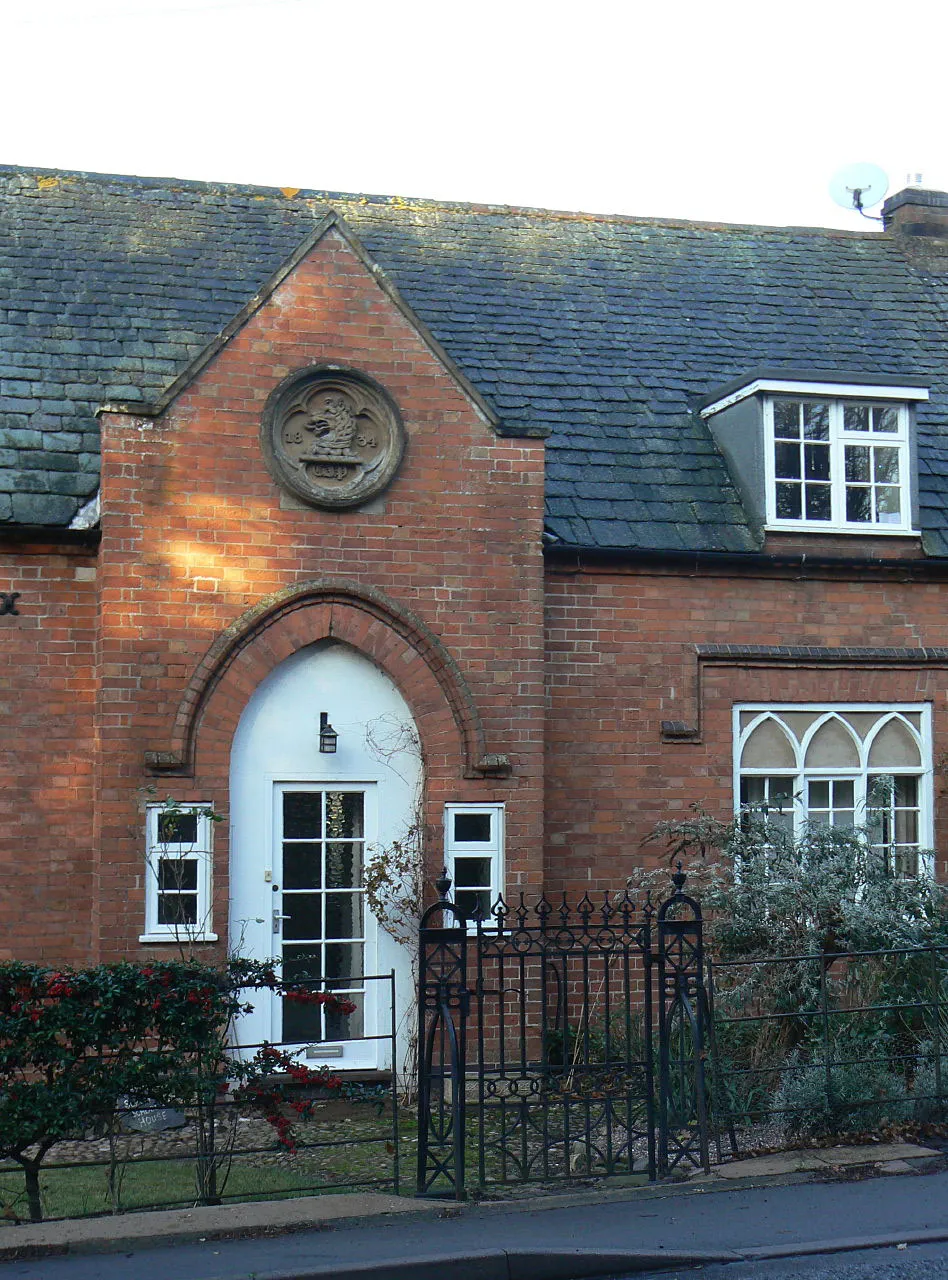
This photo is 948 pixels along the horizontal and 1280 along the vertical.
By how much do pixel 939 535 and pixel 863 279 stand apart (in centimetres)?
500

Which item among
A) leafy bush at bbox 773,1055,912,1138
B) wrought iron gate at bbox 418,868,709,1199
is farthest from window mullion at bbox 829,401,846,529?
leafy bush at bbox 773,1055,912,1138

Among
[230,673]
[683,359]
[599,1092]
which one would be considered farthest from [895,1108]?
[683,359]

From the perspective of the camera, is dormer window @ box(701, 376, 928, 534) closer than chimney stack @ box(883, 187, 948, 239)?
Yes

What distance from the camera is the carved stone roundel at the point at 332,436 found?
11.1 meters

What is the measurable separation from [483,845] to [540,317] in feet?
21.3

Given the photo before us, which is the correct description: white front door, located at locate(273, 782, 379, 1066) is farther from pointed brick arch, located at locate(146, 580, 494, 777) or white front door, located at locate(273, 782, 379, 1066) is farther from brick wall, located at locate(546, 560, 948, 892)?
brick wall, located at locate(546, 560, 948, 892)

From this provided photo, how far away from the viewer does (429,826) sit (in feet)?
36.6

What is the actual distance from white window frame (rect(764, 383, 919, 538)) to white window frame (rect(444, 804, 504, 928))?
3.94 meters

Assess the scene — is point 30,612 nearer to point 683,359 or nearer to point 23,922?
point 23,922

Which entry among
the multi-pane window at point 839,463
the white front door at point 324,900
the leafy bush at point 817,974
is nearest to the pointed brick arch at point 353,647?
the white front door at point 324,900

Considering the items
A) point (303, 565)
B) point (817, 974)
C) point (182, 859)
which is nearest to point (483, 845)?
point (182, 859)

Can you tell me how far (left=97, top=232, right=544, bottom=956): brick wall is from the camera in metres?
10.7

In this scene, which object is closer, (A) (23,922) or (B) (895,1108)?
(B) (895,1108)

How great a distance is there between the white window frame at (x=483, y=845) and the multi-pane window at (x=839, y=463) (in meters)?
4.16
